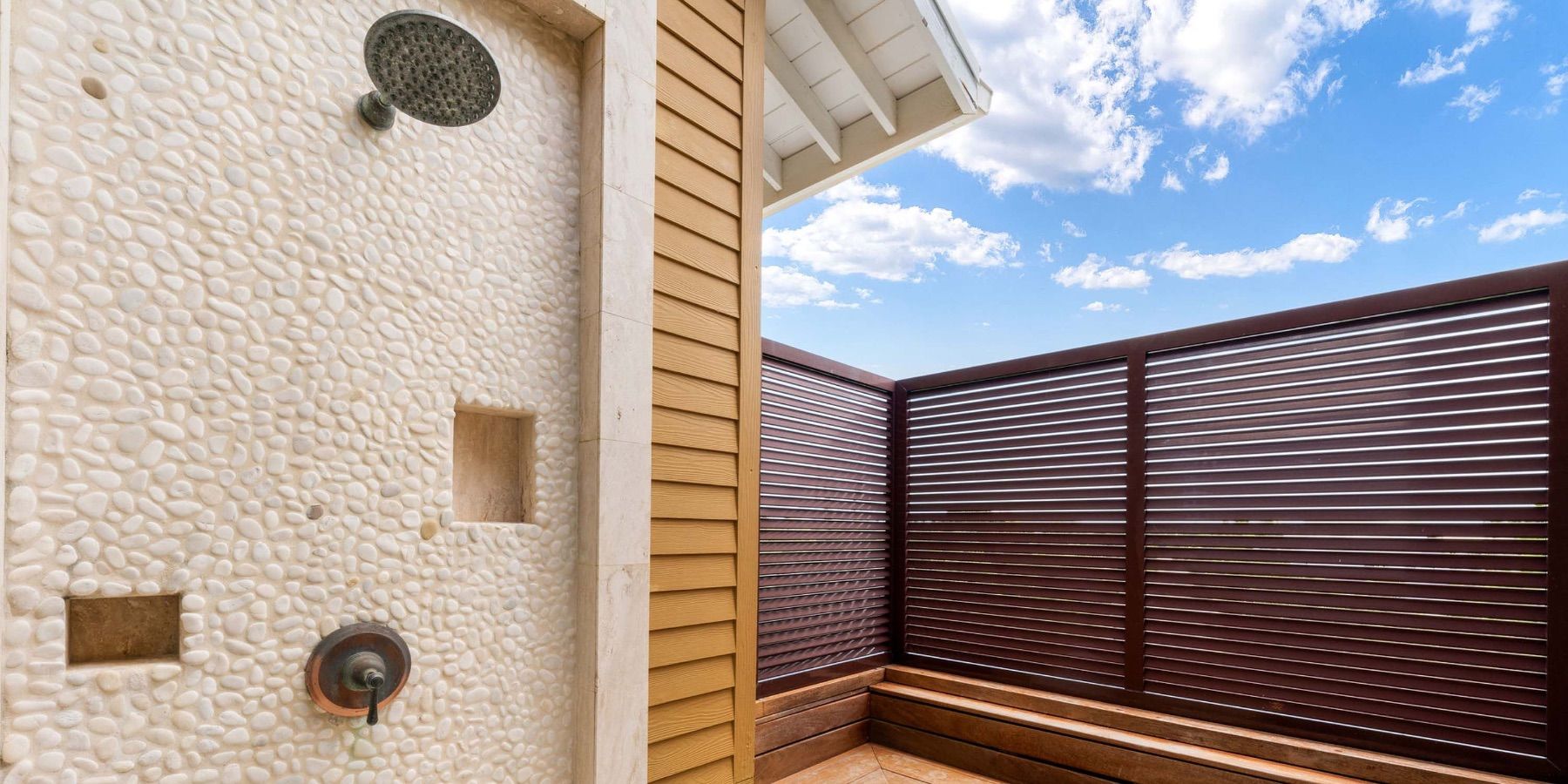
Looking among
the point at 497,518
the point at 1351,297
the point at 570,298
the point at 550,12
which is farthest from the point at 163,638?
the point at 1351,297

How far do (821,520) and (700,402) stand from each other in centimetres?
161

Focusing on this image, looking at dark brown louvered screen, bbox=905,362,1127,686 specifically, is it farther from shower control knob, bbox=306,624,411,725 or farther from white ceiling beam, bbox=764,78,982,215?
shower control knob, bbox=306,624,411,725

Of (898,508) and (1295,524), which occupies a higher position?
(1295,524)

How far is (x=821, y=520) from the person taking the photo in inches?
124

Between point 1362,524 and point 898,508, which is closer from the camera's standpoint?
point 1362,524

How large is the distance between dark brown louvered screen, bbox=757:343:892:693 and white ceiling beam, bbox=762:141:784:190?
Answer: 0.81m

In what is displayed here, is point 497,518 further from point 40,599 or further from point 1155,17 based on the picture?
point 1155,17

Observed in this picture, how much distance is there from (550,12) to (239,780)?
1.53 metres

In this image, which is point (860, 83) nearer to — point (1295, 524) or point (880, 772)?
point (1295, 524)

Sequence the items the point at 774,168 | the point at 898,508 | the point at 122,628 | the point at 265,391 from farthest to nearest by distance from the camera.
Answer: the point at 898,508 → the point at 774,168 → the point at 265,391 → the point at 122,628

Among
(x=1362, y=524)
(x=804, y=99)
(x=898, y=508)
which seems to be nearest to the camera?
(x=1362, y=524)

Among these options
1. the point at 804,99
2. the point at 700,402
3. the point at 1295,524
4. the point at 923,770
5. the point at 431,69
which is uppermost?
the point at 804,99

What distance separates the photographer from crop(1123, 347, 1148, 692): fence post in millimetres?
2817

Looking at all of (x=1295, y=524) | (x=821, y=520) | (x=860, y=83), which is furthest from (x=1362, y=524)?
(x=860, y=83)
